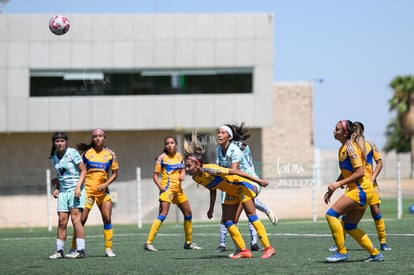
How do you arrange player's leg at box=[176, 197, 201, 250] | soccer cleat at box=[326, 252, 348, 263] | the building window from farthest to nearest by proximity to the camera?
the building window → player's leg at box=[176, 197, 201, 250] → soccer cleat at box=[326, 252, 348, 263]

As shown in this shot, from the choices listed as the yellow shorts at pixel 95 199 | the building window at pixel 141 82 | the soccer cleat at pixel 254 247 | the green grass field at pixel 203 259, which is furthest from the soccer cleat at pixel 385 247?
the building window at pixel 141 82

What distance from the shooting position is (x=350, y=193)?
1238cm

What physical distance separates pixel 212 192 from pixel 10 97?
39.8m


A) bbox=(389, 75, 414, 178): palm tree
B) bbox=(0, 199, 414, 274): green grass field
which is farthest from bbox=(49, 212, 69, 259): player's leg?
bbox=(389, 75, 414, 178): palm tree

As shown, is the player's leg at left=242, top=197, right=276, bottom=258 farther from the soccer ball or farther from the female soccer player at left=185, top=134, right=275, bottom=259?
the soccer ball

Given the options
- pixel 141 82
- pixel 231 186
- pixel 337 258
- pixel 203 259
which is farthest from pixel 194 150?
pixel 141 82

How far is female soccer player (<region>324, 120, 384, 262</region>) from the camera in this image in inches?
484

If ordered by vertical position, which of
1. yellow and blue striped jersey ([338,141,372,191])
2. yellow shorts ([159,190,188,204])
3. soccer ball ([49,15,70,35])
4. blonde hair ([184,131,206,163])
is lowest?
yellow shorts ([159,190,188,204])

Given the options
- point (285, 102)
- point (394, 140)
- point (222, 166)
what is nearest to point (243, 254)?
point (222, 166)

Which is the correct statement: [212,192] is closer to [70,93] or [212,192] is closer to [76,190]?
[76,190]

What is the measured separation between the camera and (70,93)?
53.8 metres

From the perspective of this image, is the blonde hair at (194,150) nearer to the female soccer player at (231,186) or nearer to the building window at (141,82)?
the female soccer player at (231,186)

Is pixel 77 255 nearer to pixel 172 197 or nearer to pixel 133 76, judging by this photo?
pixel 172 197

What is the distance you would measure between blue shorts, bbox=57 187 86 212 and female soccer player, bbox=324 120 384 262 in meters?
4.13
